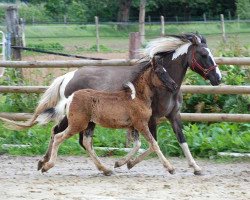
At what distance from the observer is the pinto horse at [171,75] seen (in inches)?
326

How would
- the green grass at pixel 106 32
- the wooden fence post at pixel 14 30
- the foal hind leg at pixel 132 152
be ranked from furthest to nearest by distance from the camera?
the green grass at pixel 106 32 < the wooden fence post at pixel 14 30 < the foal hind leg at pixel 132 152

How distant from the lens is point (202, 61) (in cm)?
829

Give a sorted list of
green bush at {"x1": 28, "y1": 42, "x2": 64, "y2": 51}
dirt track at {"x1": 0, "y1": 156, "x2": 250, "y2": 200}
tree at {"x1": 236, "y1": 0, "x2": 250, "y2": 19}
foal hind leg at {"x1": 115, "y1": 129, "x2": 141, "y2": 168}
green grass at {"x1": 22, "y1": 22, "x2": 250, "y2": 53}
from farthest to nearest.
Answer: tree at {"x1": 236, "y1": 0, "x2": 250, "y2": 19}
green grass at {"x1": 22, "y1": 22, "x2": 250, "y2": 53}
green bush at {"x1": 28, "y1": 42, "x2": 64, "y2": 51}
foal hind leg at {"x1": 115, "y1": 129, "x2": 141, "y2": 168}
dirt track at {"x1": 0, "y1": 156, "x2": 250, "y2": 200}

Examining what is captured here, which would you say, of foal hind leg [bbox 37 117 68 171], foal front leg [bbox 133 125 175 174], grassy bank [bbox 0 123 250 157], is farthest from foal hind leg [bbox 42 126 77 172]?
grassy bank [bbox 0 123 250 157]

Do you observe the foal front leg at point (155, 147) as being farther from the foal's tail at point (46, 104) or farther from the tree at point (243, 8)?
the tree at point (243, 8)

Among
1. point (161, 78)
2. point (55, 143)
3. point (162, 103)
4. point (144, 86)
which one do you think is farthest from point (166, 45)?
point (55, 143)

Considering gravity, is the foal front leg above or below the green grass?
above

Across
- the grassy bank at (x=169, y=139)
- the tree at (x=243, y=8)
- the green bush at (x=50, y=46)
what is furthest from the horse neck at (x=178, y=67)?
the tree at (x=243, y=8)

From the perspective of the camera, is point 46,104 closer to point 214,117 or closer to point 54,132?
point 54,132

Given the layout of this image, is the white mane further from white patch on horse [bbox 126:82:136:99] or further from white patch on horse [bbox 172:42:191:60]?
white patch on horse [bbox 126:82:136:99]

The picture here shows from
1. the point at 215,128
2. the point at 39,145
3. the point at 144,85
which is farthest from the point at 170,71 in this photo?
the point at 39,145

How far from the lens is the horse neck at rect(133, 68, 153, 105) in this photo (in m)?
8.13

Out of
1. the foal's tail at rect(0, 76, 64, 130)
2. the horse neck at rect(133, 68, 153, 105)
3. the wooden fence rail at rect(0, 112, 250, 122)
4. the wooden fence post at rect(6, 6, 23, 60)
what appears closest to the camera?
the horse neck at rect(133, 68, 153, 105)

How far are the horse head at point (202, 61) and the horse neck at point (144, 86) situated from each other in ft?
1.72
